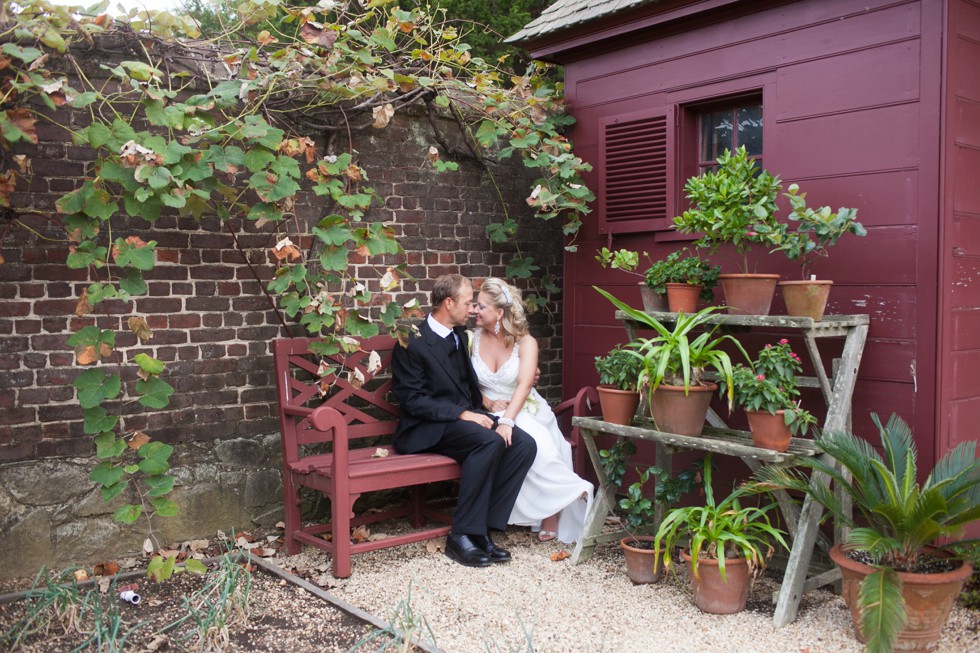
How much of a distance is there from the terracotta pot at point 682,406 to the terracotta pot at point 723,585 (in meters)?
0.66

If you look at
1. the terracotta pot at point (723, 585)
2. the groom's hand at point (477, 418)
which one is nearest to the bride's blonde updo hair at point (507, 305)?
the groom's hand at point (477, 418)

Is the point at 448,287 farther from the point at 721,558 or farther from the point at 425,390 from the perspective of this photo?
the point at 721,558

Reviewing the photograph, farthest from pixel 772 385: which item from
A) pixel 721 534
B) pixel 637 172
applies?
pixel 637 172

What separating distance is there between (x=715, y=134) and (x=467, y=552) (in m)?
3.01

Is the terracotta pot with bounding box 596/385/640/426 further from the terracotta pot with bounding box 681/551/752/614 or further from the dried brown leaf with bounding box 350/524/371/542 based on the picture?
the dried brown leaf with bounding box 350/524/371/542

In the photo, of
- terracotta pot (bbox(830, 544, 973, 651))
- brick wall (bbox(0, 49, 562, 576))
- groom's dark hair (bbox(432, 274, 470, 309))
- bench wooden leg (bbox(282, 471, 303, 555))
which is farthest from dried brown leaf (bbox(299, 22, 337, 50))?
terracotta pot (bbox(830, 544, 973, 651))

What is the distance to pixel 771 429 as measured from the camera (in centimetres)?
404

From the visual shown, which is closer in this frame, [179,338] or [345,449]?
[345,449]

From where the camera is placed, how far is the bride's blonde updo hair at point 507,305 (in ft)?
A: 17.5

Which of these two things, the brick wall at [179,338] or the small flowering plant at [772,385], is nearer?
the small flowering plant at [772,385]

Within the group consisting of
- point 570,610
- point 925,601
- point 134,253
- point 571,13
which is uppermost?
point 571,13

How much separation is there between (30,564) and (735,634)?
11.6ft

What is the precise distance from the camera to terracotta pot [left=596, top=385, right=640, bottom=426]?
15.3 feet

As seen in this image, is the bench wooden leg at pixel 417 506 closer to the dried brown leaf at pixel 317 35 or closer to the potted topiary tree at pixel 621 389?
the potted topiary tree at pixel 621 389
